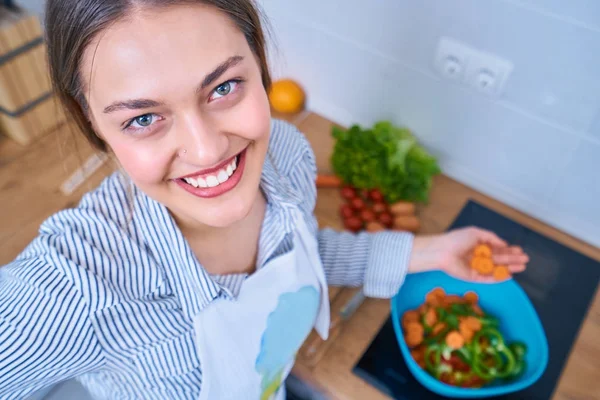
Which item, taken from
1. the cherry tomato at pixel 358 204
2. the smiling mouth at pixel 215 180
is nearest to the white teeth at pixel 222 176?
the smiling mouth at pixel 215 180

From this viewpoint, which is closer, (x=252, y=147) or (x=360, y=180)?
(x=252, y=147)

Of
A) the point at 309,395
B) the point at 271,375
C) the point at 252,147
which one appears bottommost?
the point at 309,395

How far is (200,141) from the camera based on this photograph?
0.47 metres

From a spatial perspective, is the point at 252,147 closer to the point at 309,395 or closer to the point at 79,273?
the point at 79,273

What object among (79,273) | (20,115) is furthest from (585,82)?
(20,115)

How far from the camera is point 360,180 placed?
1018mm

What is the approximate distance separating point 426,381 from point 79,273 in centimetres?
54

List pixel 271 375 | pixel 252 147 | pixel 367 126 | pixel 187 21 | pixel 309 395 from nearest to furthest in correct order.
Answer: pixel 187 21 → pixel 252 147 → pixel 271 375 → pixel 309 395 → pixel 367 126

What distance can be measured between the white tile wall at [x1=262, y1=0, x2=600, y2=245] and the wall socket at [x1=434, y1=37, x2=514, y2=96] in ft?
0.04

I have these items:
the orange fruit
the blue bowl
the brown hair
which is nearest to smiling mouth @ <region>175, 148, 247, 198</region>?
the brown hair

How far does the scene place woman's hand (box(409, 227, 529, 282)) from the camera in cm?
82

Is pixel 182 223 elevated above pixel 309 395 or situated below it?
above

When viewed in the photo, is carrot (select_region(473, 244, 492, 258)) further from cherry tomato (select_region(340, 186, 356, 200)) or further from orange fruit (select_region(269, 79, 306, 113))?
orange fruit (select_region(269, 79, 306, 113))

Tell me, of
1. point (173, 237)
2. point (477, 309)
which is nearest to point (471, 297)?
point (477, 309)
